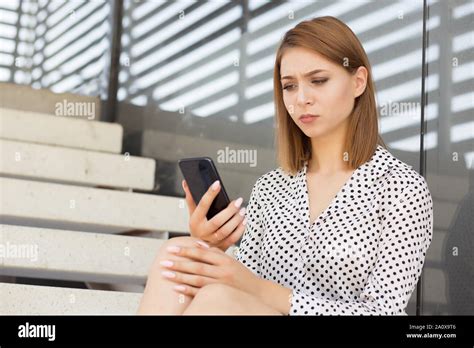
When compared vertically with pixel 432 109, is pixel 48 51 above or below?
above

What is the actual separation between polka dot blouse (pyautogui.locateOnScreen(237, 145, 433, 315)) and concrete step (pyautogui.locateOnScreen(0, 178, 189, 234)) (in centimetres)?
122

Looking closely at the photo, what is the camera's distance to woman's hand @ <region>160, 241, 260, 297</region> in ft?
5.41

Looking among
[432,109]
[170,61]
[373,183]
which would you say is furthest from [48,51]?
[373,183]

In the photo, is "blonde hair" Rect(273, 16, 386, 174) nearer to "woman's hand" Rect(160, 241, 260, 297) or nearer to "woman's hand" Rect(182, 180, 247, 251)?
"woman's hand" Rect(182, 180, 247, 251)

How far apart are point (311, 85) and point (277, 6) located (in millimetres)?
1394

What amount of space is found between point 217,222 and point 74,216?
1.45 meters

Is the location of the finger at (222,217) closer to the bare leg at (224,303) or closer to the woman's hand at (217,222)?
the woman's hand at (217,222)

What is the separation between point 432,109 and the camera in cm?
238

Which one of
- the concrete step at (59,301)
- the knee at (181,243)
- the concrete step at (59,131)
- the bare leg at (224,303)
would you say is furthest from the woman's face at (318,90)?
the concrete step at (59,131)

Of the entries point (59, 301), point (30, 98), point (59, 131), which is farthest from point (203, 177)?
point (30, 98)

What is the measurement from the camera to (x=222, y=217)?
176 cm

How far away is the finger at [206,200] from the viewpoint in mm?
1744

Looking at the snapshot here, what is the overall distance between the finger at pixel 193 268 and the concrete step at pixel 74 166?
1.66 metres
